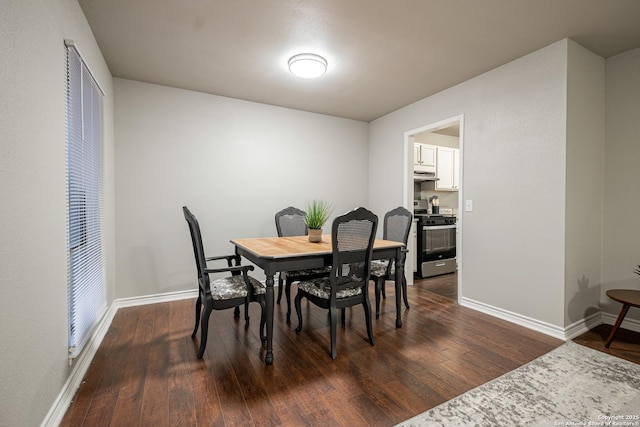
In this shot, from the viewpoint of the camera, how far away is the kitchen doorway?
13.7 ft

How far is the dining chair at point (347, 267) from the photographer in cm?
214

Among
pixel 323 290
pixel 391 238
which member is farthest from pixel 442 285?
pixel 323 290

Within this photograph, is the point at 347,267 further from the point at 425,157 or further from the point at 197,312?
the point at 425,157

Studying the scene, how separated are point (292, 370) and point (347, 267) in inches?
32.8

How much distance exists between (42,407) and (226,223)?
257 cm

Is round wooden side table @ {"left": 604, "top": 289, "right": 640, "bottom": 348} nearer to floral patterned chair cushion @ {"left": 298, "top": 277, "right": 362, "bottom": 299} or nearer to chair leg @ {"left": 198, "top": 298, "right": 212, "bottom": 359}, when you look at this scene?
floral patterned chair cushion @ {"left": 298, "top": 277, "right": 362, "bottom": 299}

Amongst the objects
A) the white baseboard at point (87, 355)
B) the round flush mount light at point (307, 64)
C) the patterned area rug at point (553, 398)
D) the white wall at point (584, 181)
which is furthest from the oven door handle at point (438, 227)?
the white baseboard at point (87, 355)

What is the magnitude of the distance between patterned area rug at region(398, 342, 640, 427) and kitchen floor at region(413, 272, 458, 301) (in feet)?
5.08

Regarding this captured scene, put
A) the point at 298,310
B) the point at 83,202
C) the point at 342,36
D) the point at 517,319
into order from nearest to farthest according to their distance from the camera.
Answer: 1. the point at 83,202
2. the point at 342,36
3. the point at 298,310
4. the point at 517,319

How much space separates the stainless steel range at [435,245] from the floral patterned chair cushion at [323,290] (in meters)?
2.44

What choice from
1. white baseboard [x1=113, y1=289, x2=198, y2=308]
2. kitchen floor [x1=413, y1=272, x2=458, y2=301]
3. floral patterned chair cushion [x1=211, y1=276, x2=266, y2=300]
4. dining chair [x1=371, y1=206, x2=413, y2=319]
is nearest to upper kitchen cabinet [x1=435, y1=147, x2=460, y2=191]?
kitchen floor [x1=413, y1=272, x2=458, y2=301]

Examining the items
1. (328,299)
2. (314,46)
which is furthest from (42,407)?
(314,46)

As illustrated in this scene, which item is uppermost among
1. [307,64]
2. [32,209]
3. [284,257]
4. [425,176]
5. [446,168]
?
[307,64]

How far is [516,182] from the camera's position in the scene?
283cm
